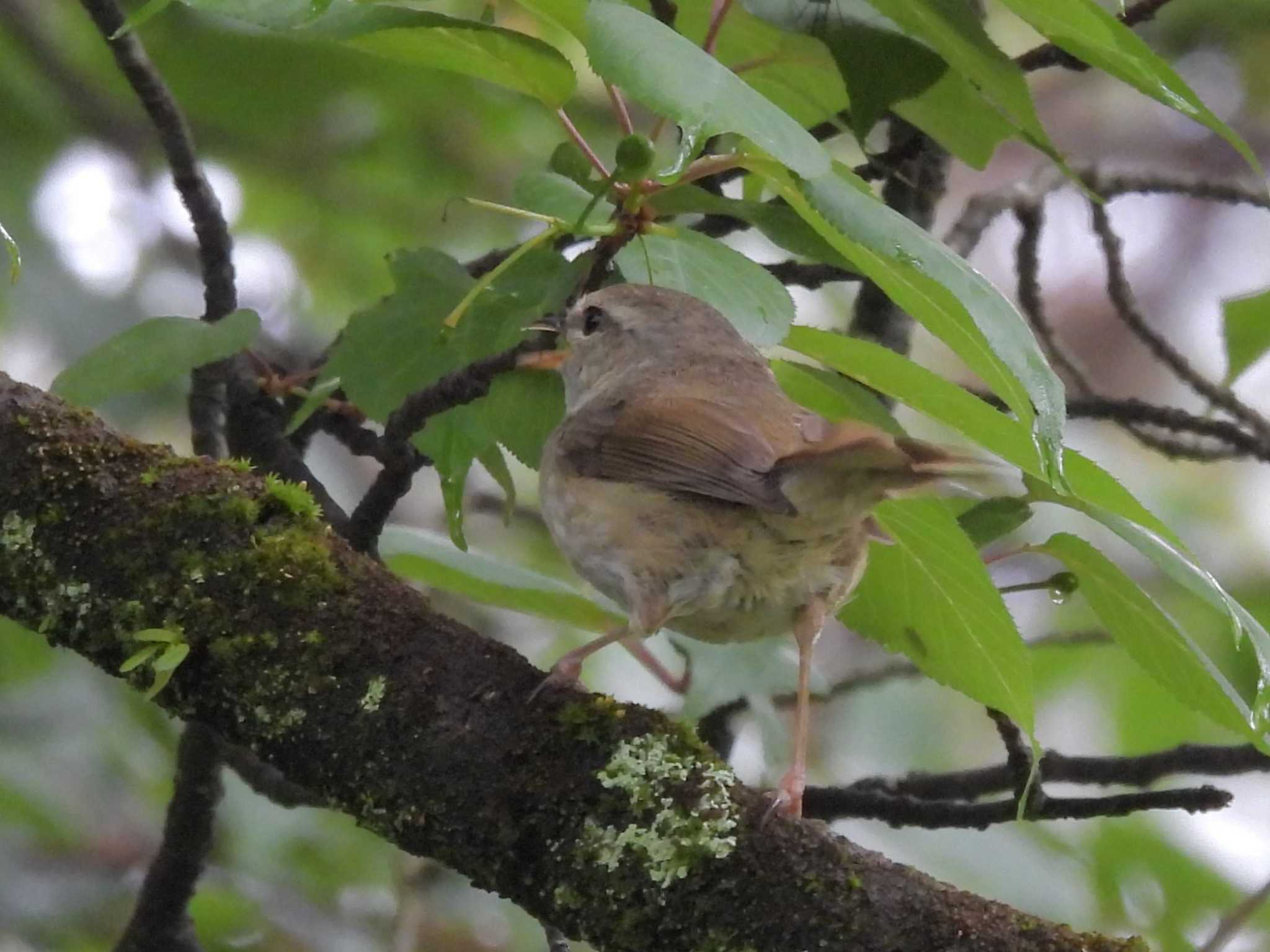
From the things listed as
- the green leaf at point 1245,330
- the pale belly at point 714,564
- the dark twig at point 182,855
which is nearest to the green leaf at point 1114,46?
the pale belly at point 714,564

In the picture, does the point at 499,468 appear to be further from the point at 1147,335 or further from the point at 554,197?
the point at 1147,335

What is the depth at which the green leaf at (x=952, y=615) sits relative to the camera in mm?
2004

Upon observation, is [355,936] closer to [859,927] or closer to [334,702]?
[334,702]

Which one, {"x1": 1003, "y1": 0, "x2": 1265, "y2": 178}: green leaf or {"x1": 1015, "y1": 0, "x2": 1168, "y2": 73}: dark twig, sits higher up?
{"x1": 1015, "y1": 0, "x2": 1168, "y2": 73}: dark twig

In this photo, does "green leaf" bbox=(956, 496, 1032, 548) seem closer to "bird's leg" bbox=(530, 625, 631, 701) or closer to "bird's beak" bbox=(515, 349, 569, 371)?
"bird's leg" bbox=(530, 625, 631, 701)

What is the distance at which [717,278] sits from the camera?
194cm

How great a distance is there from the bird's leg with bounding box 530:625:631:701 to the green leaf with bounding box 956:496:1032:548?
0.62 meters

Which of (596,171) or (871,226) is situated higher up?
(596,171)

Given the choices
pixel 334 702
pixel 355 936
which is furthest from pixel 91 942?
pixel 334 702

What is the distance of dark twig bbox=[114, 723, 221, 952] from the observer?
2.65 metres

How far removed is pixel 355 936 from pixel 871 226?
3064mm

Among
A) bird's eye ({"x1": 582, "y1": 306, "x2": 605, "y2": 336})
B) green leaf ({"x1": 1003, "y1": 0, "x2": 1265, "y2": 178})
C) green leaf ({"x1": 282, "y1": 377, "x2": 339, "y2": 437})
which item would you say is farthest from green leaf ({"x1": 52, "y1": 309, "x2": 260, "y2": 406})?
green leaf ({"x1": 1003, "y1": 0, "x2": 1265, "y2": 178})

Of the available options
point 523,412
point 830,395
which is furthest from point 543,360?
point 830,395

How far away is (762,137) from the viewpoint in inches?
55.6
